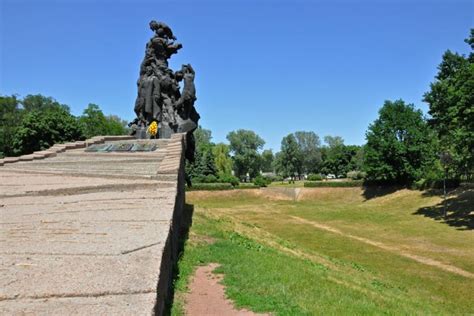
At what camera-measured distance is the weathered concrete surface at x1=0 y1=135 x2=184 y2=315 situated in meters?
2.96

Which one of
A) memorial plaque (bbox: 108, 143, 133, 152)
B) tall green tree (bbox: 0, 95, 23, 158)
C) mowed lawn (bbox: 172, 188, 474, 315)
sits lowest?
mowed lawn (bbox: 172, 188, 474, 315)

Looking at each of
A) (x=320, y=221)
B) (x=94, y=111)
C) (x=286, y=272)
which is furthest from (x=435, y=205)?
(x=94, y=111)

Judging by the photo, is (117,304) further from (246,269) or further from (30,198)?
(30,198)

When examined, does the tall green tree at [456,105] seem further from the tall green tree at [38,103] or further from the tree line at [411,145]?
the tall green tree at [38,103]

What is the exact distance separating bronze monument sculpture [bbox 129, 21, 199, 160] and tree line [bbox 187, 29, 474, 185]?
13.2 metres

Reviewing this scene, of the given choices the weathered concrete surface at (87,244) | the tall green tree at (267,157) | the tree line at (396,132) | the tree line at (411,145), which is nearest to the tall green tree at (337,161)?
the tree line at (411,145)

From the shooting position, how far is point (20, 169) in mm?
11656

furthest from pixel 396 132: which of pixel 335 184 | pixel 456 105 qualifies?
pixel 456 105

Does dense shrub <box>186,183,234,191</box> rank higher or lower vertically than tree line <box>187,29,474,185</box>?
lower

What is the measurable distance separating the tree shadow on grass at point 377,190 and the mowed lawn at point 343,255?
209 millimetres

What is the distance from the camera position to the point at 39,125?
38906 millimetres

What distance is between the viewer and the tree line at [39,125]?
128 ft

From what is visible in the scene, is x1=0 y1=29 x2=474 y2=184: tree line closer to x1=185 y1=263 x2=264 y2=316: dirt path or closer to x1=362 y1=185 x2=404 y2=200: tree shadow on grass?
x1=362 y1=185 x2=404 y2=200: tree shadow on grass

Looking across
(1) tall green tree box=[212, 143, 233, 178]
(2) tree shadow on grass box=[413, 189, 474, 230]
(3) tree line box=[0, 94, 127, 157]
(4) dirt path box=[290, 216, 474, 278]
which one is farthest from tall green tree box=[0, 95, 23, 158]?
(2) tree shadow on grass box=[413, 189, 474, 230]
